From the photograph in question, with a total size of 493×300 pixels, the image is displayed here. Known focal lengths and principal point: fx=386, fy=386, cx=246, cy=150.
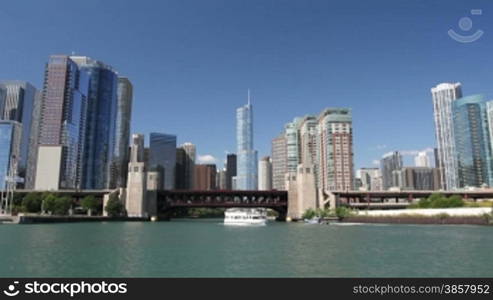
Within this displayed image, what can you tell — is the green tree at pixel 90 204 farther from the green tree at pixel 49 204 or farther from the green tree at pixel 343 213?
the green tree at pixel 343 213

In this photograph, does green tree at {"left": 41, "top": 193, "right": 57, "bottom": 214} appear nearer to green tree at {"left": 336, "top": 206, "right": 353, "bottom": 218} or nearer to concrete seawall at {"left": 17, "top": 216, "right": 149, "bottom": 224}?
concrete seawall at {"left": 17, "top": 216, "right": 149, "bottom": 224}

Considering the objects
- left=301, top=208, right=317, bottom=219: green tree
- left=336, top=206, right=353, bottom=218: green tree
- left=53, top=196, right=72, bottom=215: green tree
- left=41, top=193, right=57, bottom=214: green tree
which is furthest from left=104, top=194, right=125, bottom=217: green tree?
left=336, top=206, right=353, bottom=218: green tree

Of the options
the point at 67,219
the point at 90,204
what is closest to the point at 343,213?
the point at 67,219

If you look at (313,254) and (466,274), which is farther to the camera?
(313,254)

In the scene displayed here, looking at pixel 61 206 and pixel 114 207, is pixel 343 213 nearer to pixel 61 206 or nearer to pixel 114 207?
pixel 114 207

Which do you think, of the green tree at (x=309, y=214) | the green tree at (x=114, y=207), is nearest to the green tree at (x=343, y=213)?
the green tree at (x=309, y=214)

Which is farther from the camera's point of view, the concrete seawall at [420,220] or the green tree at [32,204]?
the green tree at [32,204]

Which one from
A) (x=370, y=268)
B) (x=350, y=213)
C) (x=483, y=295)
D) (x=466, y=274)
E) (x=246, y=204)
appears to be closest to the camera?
(x=483, y=295)

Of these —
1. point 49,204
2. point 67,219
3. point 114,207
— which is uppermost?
point 49,204

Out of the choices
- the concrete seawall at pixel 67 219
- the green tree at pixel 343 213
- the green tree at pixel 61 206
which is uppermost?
the green tree at pixel 61 206

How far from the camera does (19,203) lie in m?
182

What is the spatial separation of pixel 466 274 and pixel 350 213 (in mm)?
127437

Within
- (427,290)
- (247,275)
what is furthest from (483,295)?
(247,275)

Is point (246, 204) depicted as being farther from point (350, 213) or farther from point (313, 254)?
point (313, 254)
